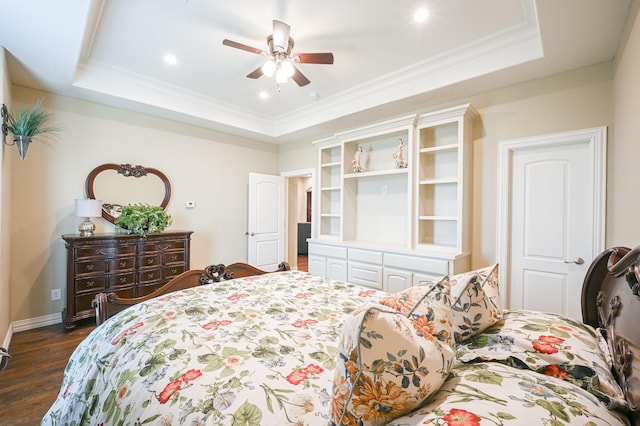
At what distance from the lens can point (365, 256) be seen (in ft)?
12.0

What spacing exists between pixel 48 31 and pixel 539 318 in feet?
12.2

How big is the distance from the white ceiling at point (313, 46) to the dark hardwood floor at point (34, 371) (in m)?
2.70

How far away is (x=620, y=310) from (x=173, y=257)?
4089 millimetres

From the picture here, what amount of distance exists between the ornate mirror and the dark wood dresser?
1.81 ft

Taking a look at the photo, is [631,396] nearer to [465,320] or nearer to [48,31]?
[465,320]

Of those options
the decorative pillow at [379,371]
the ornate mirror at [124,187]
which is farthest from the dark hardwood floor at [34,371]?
the decorative pillow at [379,371]

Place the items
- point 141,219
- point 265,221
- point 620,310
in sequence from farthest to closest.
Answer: point 265,221 < point 141,219 < point 620,310

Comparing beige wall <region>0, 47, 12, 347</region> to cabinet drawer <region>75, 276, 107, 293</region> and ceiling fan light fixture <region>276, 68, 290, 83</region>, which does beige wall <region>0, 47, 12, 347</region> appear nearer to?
cabinet drawer <region>75, 276, 107, 293</region>

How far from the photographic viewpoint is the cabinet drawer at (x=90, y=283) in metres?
3.07

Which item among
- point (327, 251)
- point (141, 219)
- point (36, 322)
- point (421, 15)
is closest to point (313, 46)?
point (421, 15)

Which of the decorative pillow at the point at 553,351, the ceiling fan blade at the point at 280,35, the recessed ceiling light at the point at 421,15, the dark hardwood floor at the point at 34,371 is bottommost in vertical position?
the dark hardwood floor at the point at 34,371

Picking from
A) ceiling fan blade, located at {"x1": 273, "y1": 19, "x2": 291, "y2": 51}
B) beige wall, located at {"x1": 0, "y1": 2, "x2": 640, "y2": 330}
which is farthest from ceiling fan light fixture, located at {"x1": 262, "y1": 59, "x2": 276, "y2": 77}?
beige wall, located at {"x1": 0, "y1": 2, "x2": 640, "y2": 330}

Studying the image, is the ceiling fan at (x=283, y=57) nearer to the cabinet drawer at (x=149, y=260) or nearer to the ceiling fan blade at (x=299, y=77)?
the ceiling fan blade at (x=299, y=77)

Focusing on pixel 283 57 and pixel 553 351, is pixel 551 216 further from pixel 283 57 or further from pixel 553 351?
pixel 283 57
